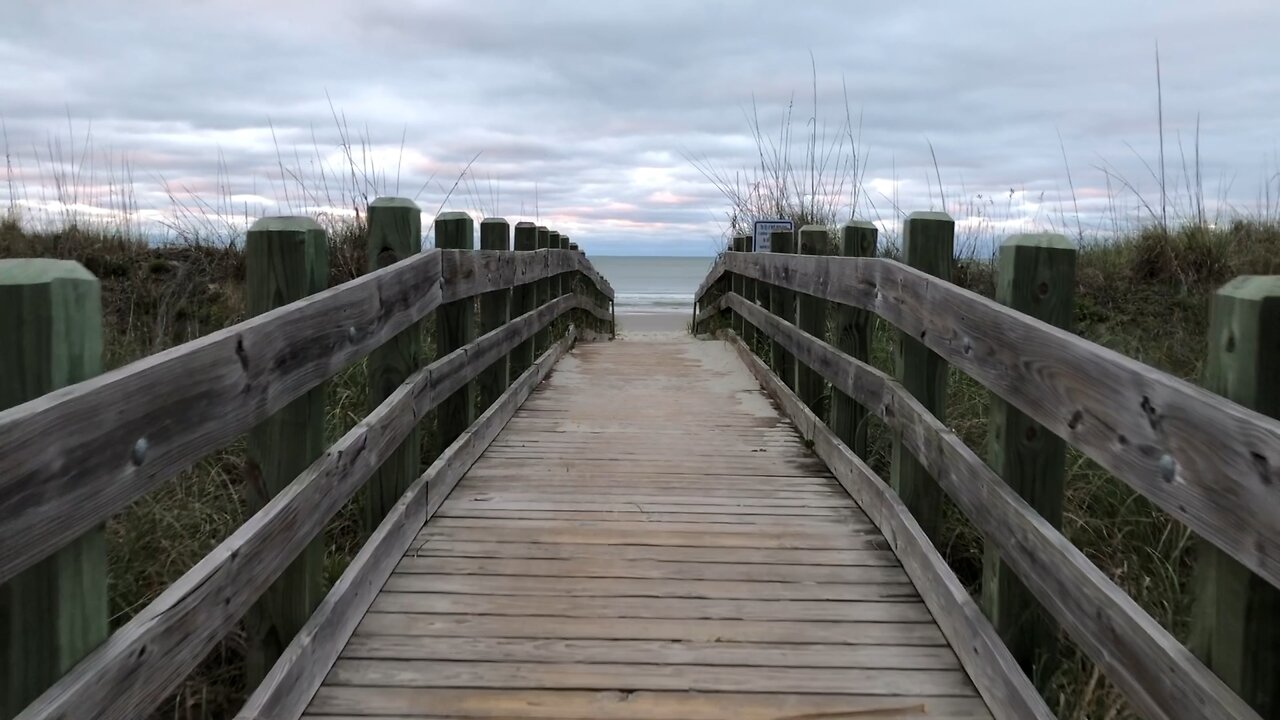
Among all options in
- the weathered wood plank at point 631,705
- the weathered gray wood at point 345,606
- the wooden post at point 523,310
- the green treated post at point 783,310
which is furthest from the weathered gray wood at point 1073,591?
the wooden post at point 523,310

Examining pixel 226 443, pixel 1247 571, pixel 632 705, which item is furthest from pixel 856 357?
pixel 226 443

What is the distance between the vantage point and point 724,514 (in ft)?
12.4

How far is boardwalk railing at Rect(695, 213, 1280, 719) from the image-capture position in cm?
146

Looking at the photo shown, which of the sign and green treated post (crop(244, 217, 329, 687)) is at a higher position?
the sign

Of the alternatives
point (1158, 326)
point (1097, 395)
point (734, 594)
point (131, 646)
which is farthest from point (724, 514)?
point (1158, 326)

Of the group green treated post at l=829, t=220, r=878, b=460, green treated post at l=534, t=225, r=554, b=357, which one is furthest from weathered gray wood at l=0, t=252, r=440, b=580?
green treated post at l=534, t=225, r=554, b=357

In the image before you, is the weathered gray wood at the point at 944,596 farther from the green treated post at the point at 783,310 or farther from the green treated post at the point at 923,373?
the green treated post at the point at 783,310

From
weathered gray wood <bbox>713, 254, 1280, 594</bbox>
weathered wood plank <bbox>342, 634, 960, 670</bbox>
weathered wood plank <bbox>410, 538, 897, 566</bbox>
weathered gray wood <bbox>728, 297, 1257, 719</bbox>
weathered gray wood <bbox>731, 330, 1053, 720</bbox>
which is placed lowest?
weathered wood plank <bbox>342, 634, 960, 670</bbox>

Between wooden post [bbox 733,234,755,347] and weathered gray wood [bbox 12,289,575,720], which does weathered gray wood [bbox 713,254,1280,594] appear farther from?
wooden post [bbox 733,234,755,347]

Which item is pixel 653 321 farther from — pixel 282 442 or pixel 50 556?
pixel 50 556

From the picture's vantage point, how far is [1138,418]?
1.65m

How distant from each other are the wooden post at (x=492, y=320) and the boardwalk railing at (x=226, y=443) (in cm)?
88

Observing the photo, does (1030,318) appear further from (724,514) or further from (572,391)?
(572,391)

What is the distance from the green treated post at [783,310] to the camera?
5.99 metres
